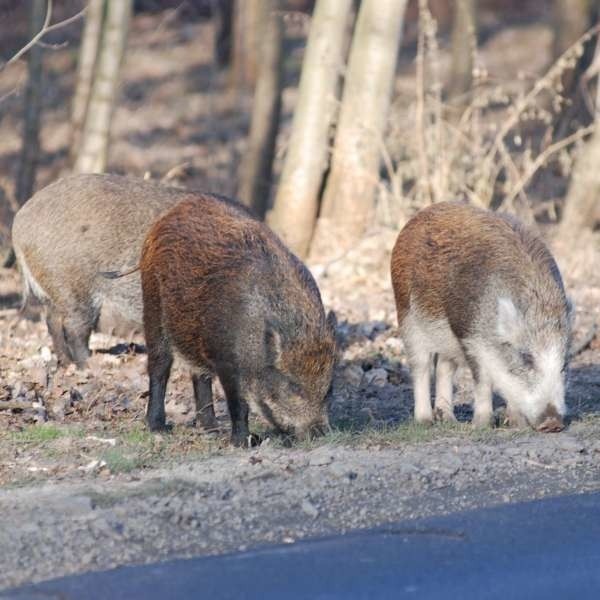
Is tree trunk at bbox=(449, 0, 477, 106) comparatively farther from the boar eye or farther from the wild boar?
the wild boar

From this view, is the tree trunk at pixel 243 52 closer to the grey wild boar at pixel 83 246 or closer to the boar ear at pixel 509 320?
the grey wild boar at pixel 83 246

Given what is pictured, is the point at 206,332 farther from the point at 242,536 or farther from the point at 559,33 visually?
the point at 559,33

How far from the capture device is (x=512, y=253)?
7816 millimetres

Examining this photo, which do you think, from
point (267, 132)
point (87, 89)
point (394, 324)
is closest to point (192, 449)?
→ point (394, 324)

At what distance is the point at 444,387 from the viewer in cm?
845

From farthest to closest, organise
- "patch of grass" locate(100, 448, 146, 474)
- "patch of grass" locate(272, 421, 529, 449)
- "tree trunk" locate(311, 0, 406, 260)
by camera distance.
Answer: "tree trunk" locate(311, 0, 406, 260) → "patch of grass" locate(272, 421, 529, 449) → "patch of grass" locate(100, 448, 146, 474)

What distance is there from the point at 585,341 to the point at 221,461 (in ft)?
15.1

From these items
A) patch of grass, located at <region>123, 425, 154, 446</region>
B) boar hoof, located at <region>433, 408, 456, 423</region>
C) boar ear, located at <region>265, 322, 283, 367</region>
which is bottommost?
boar hoof, located at <region>433, 408, 456, 423</region>

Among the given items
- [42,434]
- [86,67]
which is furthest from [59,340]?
[86,67]

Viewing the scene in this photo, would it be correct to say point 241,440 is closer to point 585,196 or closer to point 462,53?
point 585,196

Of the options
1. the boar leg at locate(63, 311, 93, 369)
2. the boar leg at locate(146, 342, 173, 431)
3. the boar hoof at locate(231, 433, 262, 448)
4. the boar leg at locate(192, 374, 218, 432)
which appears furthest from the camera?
the boar leg at locate(63, 311, 93, 369)

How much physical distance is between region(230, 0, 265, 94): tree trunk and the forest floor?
13954 mm

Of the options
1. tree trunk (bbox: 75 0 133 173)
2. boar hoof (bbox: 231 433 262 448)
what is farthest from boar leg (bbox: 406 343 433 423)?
tree trunk (bbox: 75 0 133 173)

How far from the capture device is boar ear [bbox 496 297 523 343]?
7.56m
